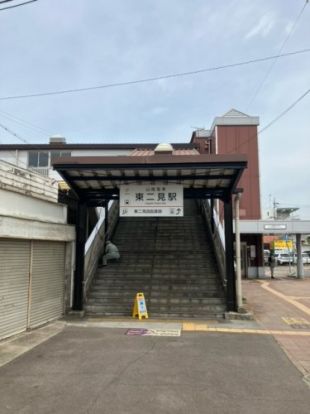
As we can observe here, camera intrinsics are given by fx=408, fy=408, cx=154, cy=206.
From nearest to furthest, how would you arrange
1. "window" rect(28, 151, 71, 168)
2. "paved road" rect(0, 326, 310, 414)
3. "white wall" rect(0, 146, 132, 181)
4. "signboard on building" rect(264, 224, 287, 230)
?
1. "paved road" rect(0, 326, 310, 414)
2. "signboard on building" rect(264, 224, 287, 230)
3. "white wall" rect(0, 146, 132, 181)
4. "window" rect(28, 151, 71, 168)

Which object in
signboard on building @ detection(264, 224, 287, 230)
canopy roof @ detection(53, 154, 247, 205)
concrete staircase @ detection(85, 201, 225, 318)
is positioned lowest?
concrete staircase @ detection(85, 201, 225, 318)

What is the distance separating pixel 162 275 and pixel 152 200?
3312 millimetres

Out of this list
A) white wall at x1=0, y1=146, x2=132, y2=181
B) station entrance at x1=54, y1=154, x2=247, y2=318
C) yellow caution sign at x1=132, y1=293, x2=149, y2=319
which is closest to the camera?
station entrance at x1=54, y1=154, x2=247, y2=318

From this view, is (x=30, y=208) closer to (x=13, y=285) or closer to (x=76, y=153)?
(x=13, y=285)

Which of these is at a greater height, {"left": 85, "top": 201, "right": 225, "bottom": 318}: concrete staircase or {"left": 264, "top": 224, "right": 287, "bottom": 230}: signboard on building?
{"left": 264, "top": 224, "right": 287, "bottom": 230}: signboard on building

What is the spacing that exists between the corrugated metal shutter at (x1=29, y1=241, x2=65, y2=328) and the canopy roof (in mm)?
2048

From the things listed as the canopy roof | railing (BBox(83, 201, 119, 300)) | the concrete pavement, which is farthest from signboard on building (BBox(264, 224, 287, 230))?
the concrete pavement

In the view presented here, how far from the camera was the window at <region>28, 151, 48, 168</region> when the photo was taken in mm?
27411

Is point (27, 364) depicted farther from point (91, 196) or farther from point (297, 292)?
point (297, 292)

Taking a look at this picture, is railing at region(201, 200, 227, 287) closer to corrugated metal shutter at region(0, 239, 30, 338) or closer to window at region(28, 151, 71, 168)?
corrugated metal shutter at region(0, 239, 30, 338)

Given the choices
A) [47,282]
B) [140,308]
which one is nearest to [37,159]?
[47,282]

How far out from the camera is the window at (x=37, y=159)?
27411 mm

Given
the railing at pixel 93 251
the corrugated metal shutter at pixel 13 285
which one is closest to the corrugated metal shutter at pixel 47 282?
the corrugated metal shutter at pixel 13 285

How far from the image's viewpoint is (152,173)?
38.6 ft
